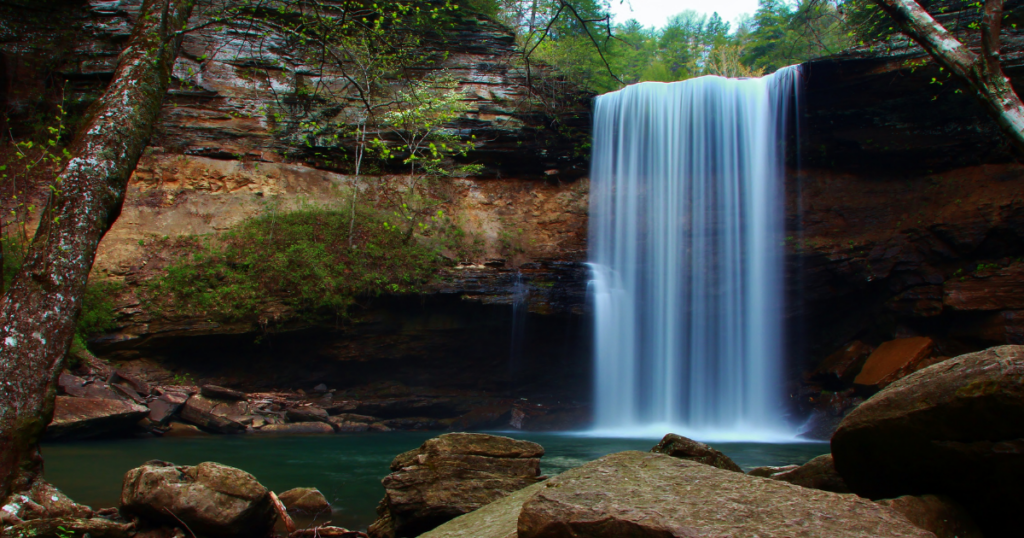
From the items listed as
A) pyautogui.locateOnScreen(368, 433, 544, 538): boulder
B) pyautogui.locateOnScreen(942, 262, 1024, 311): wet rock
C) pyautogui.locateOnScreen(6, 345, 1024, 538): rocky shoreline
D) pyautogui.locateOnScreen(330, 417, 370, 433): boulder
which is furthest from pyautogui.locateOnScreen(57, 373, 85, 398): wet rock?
pyautogui.locateOnScreen(942, 262, 1024, 311): wet rock

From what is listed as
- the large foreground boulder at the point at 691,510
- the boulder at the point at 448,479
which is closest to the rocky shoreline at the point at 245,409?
the boulder at the point at 448,479

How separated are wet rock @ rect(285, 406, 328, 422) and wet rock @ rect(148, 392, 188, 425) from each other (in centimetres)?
244

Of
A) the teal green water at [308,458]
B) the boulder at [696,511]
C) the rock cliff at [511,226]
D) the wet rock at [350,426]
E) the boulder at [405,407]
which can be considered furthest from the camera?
the boulder at [405,407]

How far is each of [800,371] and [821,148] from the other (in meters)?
7.05

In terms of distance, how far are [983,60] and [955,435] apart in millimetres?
4193

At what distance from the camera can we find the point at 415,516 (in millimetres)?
4570

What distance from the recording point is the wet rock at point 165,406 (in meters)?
11.6

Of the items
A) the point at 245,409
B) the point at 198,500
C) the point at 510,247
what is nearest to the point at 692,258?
the point at 510,247

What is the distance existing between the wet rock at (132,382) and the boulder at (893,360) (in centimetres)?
1719

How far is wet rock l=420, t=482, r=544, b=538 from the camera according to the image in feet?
10.6

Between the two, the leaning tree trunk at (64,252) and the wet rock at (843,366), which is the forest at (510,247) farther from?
the leaning tree trunk at (64,252)

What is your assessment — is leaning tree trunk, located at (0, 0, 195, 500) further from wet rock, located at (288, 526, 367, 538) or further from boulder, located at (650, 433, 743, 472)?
boulder, located at (650, 433, 743, 472)

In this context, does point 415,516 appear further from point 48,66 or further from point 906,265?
point 48,66

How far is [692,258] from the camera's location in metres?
17.3
